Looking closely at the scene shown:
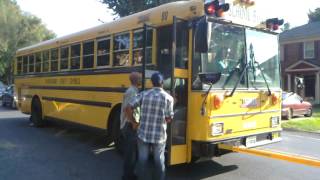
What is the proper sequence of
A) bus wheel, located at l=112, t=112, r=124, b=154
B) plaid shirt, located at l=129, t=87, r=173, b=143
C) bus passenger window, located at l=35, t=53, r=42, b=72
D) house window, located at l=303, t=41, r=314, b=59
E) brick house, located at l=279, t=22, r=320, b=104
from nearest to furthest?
plaid shirt, located at l=129, t=87, r=173, b=143 < bus wheel, located at l=112, t=112, r=124, b=154 < bus passenger window, located at l=35, t=53, r=42, b=72 < brick house, located at l=279, t=22, r=320, b=104 < house window, located at l=303, t=41, r=314, b=59

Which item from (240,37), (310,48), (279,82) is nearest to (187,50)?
(240,37)

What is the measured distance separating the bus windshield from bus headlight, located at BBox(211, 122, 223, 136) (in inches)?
23.5

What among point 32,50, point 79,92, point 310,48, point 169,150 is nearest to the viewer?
point 169,150

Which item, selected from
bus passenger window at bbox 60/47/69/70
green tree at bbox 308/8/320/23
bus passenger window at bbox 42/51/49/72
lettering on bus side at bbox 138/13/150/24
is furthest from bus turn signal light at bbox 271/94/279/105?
green tree at bbox 308/8/320/23

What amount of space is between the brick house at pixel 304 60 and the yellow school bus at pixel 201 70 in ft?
83.6

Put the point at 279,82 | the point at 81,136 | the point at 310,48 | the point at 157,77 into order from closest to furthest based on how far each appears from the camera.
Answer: the point at 157,77
the point at 279,82
the point at 81,136
the point at 310,48

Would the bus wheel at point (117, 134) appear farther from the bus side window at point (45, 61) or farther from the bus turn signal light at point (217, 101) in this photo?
the bus side window at point (45, 61)

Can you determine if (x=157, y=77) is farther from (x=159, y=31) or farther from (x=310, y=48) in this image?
(x=310, y=48)

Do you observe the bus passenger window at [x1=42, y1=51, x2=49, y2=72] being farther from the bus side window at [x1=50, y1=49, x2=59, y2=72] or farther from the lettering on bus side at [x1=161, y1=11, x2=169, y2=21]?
the lettering on bus side at [x1=161, y1=11, x2=169, y2=21]

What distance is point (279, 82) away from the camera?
8492 mm

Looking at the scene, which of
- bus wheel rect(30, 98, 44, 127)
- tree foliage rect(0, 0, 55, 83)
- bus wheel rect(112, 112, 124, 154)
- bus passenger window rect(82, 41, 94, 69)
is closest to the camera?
bus wheel rect(112, 112, 124, 154)

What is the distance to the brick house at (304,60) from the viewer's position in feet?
110

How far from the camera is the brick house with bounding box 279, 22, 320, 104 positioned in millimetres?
33469

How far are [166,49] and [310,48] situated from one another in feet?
95.6
